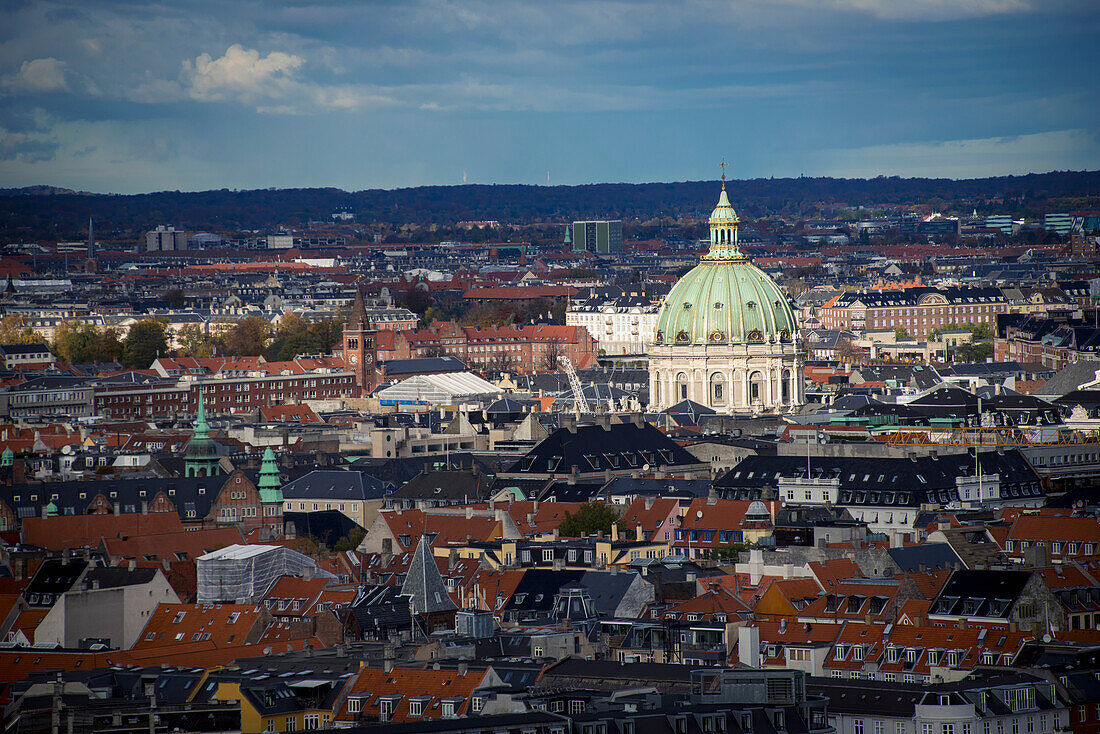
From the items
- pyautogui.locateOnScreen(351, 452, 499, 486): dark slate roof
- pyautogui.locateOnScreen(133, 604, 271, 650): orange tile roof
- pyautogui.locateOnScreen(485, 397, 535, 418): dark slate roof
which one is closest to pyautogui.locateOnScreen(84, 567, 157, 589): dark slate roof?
pyautogui.locateOnScreen(133, 604, 271, 650): orange tile roof

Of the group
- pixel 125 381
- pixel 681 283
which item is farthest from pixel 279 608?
pixel 125 381

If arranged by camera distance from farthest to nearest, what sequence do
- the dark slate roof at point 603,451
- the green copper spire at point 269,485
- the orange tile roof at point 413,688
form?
1. the dark slate roof at point 603,451
2. the green copper spire at point 269,485
3. the orange tile roof at point 413,688

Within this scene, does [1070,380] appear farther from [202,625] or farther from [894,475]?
[202,625]

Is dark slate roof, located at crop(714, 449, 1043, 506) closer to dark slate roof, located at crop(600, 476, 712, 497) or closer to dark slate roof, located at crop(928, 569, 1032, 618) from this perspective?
dark slate roof, located at crop(600, 476, 712, 497)

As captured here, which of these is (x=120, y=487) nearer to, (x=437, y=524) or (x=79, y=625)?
(x=437, y=524)

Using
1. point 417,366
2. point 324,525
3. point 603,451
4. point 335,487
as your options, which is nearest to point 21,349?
point 417,366

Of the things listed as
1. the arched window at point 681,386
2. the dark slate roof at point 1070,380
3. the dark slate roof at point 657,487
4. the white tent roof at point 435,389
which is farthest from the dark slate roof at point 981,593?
the white tent roof at point 435,389

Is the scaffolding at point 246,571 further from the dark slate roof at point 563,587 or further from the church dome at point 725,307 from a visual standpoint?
the church dome at point 725,307
